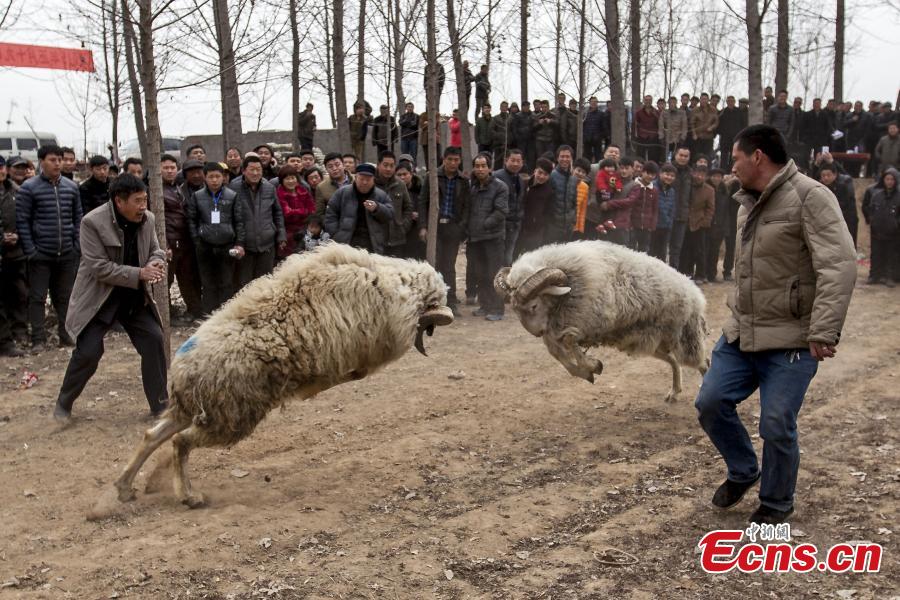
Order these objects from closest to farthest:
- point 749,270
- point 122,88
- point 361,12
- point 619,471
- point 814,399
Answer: point 749,270 < point 619,471 < point 814,399 < point 361,12 < point 122,88

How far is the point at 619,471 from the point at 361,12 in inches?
459

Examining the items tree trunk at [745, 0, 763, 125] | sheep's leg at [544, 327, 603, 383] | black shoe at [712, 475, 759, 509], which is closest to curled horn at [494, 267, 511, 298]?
sheep's leg at [544, 327, 603, 383]

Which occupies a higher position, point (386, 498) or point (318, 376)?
point (318, 376)

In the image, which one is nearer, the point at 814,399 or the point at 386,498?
the point at 386,498

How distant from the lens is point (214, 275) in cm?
1057

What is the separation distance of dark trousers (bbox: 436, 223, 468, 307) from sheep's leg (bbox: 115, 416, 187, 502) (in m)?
6.66

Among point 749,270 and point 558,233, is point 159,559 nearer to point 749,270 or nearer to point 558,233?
point 749,270

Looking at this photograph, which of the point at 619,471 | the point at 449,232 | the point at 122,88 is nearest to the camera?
the point at 619,471

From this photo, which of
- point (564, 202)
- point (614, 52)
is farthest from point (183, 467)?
point (614, 52)

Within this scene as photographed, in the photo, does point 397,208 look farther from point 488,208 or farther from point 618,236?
point 618,236

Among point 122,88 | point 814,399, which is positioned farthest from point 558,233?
point 122,88

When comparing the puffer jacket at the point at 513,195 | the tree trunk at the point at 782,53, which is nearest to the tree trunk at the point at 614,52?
the puffer jacket at the point at 513,195

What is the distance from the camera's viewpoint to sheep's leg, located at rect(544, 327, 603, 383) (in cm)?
670

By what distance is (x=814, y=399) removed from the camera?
7.58 meters
